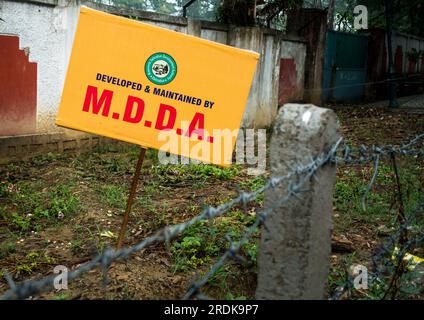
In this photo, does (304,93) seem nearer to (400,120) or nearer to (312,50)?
(312,50)

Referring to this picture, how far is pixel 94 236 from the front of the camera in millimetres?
3949

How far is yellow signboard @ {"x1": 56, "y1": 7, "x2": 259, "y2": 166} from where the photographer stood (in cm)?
286

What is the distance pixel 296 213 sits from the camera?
5.84ft

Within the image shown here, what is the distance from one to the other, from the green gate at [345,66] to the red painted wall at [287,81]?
62.2 inches

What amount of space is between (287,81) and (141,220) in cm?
737

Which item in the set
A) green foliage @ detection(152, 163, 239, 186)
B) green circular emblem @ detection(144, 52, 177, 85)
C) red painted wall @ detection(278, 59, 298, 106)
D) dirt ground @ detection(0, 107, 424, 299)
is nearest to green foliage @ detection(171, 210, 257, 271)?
dirt ground @ detection(0, 107, 424, 299)

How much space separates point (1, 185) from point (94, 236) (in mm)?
1702

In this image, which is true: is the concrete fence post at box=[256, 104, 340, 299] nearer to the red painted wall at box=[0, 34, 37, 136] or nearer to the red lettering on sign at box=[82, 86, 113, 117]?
the red lettering on sign at box=[82, 86, 113, 117]

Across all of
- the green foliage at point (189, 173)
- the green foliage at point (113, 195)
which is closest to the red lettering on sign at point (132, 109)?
the green foliage at point (113, 195)

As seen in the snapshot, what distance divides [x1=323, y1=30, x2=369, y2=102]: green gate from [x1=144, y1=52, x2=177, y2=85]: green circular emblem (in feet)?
32.8

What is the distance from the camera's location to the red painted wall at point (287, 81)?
10727 mm

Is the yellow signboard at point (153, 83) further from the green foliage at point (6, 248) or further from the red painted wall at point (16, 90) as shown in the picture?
the red painted wall at point (16, 90)
